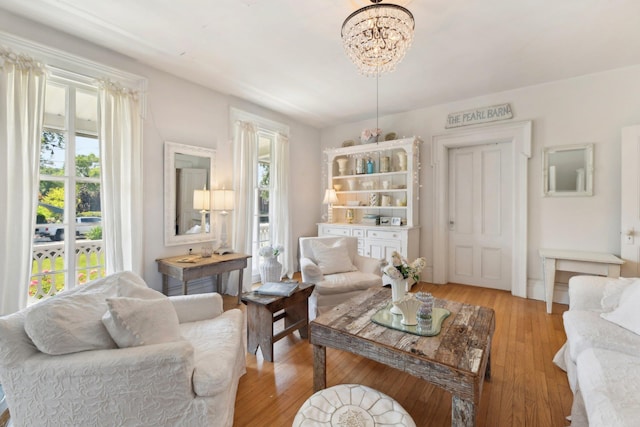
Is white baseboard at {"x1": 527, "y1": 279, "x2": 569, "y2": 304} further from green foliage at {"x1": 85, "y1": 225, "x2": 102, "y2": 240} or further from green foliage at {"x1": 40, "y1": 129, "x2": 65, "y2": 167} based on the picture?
green foliage at {"x1": 40, "y1": 129, "x2": 65, "y2": 167}

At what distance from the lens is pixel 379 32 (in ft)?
6.28

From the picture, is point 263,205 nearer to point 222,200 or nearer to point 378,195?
point 222,200

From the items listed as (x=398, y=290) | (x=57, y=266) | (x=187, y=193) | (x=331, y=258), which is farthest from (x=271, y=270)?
(x=57, y=266)

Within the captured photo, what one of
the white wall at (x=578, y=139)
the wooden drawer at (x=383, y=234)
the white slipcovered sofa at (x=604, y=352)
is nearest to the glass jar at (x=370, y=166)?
the wooden drawer at (x=383, y=234)

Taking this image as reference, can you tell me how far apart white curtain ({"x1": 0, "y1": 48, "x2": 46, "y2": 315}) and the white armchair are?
91.3 inches

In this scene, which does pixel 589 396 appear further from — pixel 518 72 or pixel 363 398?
pixel 518 72

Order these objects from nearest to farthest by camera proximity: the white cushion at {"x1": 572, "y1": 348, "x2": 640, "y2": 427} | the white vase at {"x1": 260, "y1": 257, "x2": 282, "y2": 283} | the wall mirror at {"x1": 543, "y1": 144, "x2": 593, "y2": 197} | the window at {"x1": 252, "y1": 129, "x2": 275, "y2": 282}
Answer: the white cushion at {"x1": 572, "y1": 348, "x2": 640, "y2": 427}, the white vase at {"x1": 260, "y1": 257, "x2": 282, "y2": 283}, the wall mirror at {"x1": 543, "y1": 144, "x2": 593, "y2": 197}, the window at {"x1": 252, "y1": 129, "x2": 275, "y2": 282}

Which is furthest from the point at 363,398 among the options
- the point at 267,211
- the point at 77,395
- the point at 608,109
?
the point at 608,109

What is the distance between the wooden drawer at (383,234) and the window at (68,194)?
3.42 metres

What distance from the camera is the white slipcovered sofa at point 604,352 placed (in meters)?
1.18

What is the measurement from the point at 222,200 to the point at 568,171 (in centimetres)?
428

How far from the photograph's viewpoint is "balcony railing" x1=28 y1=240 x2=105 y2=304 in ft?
8.03

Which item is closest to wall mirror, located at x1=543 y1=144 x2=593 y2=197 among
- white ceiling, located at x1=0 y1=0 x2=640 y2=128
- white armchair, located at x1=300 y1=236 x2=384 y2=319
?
white ceiling, located at x1=0 y1=0 x2=640 y2=128

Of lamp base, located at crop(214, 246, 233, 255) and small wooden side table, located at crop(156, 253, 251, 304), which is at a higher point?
lamp base, located at crop(214, 246, 233, 255)
